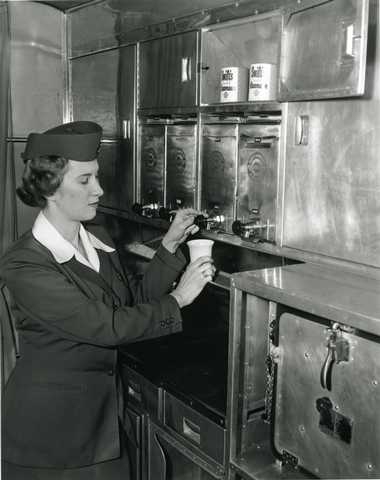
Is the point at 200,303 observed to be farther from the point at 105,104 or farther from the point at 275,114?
the point at 105,104

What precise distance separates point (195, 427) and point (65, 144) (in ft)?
3.66

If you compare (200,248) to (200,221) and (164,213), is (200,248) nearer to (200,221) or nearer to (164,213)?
(200,221)

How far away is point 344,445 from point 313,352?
0.25m

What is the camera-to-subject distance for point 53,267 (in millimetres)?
1964

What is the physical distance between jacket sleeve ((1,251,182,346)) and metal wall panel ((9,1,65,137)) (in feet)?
6.41

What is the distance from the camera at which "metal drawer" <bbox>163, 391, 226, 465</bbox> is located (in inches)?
76.1

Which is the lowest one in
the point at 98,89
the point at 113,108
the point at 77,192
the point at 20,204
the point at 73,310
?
A: the point at 73,310

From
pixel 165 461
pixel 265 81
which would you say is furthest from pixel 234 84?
pixel 165 461

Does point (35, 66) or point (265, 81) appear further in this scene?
point (35, 66)

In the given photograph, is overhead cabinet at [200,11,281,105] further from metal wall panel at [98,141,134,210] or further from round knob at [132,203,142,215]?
metal wall panel at [98,141,134,210]

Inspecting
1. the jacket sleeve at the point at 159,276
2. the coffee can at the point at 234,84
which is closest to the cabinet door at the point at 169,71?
the coffee can at the point at 234,84

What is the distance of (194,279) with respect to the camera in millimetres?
1979

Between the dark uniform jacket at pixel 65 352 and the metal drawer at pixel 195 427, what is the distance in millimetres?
208

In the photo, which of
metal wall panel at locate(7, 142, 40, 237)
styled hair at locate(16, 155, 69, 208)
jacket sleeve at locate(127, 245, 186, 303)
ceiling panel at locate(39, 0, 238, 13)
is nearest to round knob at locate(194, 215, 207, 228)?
jacket sleeve at locate(127, 245, 186, 303)
